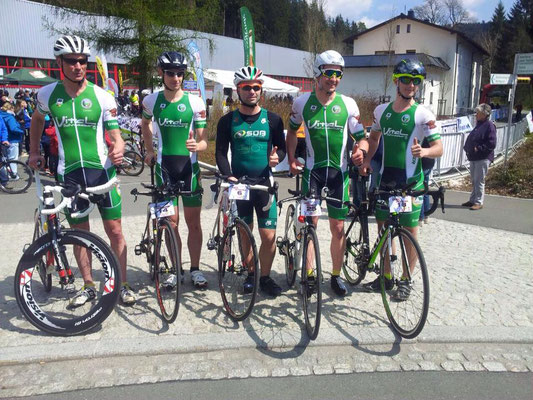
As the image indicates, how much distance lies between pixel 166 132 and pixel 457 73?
169 ft

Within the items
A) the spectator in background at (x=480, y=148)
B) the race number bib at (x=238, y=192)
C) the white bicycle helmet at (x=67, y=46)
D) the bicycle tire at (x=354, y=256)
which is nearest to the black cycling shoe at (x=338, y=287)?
the bicycle tire at (x=354, y=256)

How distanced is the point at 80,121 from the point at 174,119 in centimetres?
83

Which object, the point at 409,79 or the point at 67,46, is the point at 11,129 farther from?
the point at 409,79

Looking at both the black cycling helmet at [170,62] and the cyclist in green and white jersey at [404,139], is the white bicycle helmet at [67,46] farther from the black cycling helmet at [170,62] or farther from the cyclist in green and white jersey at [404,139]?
the cyclist in green and white jersey at [404,139]

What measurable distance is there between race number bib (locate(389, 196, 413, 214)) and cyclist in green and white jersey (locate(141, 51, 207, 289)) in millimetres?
1862

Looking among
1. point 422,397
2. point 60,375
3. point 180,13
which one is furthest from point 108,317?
point 180,13

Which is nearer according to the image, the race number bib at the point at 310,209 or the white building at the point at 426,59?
the race number bib at the point at 310,209

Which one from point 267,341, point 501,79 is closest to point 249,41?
point 501,79

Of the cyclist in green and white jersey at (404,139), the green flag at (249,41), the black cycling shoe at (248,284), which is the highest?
the green flag at (249,41)

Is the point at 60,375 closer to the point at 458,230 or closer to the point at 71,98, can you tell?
the point at 71,98

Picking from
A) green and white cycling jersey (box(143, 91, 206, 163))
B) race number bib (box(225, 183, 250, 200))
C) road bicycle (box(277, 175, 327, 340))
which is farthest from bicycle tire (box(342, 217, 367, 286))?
green and white cycling jersey (box(143, 91, 206, 163))

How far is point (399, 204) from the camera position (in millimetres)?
3850

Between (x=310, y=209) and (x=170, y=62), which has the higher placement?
(x=170, y=62)

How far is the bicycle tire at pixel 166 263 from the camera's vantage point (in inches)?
153
